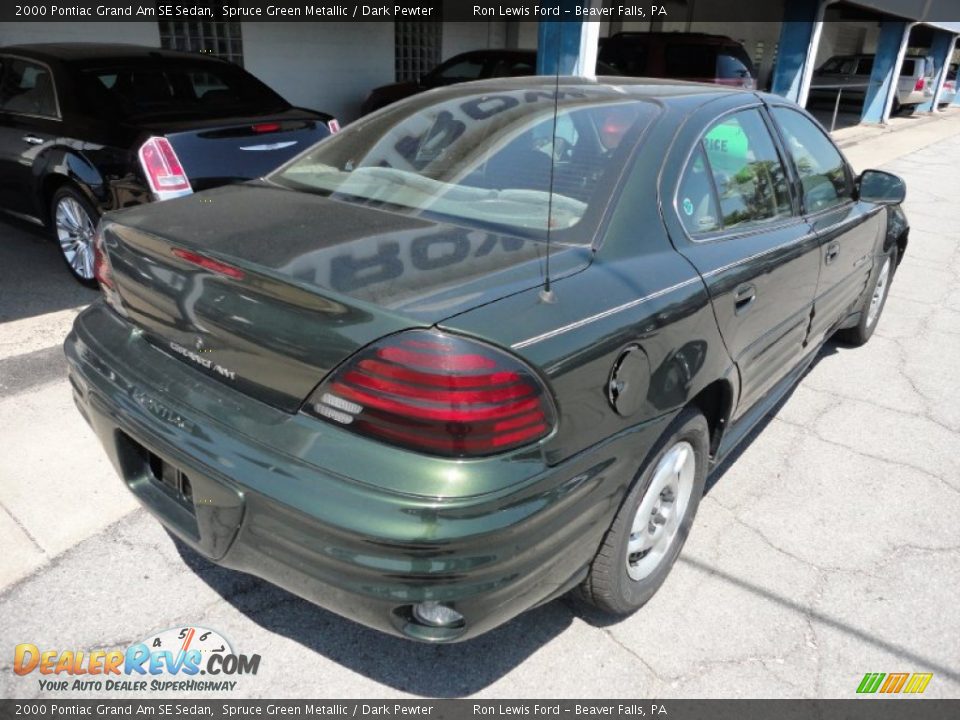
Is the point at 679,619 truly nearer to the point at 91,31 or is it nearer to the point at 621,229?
the point at 621,229

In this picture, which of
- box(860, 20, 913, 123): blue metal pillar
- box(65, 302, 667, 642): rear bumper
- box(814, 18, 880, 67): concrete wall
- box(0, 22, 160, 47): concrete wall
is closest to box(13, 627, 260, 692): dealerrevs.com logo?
box(65, 302, 667, 642): rear bumper

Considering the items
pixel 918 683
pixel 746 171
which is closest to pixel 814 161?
pixel 746 171

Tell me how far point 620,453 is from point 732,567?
3.43 feet

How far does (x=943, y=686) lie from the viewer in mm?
2201

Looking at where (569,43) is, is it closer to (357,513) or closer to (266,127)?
(266,127)

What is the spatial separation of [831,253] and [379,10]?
9793mm

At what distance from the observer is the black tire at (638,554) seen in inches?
82.0

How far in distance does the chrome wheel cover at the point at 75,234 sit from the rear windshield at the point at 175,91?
658 millimetres

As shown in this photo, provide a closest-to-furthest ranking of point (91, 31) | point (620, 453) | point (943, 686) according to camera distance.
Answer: point (620, 453)
point (943, 686)
point (91, 31)

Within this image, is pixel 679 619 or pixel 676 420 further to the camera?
pixel 679 619

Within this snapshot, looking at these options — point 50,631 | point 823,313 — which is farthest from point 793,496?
point 50,631

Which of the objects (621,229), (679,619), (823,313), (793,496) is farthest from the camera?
(823,313)

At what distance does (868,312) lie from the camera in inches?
183

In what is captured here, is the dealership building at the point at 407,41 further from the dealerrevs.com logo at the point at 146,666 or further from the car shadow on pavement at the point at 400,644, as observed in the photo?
the dealerrevs.com logo at the point at 146,666
